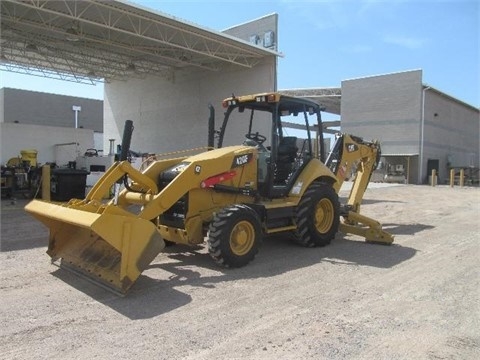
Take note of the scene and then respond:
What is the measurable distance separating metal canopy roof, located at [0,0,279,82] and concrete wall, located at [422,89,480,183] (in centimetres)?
2036

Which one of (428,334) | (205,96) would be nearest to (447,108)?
(205,96)

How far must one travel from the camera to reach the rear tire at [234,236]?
6.32 metres

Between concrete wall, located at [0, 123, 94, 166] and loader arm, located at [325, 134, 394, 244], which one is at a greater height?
concrete wall, located at [0, 123, 94, 166]

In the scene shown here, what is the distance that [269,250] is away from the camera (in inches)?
312

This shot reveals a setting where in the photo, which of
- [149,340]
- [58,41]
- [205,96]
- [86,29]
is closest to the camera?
[149,340]

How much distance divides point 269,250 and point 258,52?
1434 centimetres

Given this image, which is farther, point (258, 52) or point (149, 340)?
point (258, 52)

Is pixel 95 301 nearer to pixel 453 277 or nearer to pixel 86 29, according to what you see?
pixel 453 277

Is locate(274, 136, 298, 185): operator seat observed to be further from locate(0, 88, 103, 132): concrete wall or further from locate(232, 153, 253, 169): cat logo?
locate(0, 88, 103, 132): concrete wall

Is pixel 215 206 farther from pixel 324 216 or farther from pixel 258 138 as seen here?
pixel 324 216

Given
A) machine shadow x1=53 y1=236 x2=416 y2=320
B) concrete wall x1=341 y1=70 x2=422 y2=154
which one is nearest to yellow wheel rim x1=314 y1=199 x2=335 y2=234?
machine shadow x1=53 y1=236 x2=416 y2=320

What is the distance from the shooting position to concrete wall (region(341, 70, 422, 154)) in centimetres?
3531

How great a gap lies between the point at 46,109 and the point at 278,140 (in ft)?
140

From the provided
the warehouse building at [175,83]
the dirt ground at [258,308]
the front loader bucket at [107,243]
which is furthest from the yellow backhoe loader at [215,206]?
the warehouse building at [175,83]
